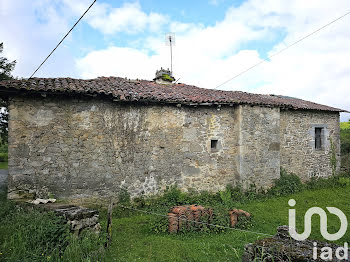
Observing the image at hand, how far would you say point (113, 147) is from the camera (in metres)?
7.00

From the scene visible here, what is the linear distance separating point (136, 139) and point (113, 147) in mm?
803

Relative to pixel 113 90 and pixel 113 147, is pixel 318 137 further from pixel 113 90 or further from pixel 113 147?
pixel 113 90

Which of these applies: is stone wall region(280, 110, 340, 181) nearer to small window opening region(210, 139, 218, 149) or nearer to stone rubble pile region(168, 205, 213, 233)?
small window opening region(210, 139, 218, 149)

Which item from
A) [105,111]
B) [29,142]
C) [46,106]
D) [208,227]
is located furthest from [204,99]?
[29,142]

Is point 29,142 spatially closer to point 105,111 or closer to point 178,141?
point 105,111

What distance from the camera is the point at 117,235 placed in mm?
5090

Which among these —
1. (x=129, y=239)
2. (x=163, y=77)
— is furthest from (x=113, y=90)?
(x=129, y=239)

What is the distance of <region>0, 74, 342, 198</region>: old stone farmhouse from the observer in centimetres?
620

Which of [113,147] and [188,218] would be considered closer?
[188,218]

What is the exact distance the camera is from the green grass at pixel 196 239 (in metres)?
4.14

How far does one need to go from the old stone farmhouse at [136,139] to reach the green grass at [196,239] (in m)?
1.52

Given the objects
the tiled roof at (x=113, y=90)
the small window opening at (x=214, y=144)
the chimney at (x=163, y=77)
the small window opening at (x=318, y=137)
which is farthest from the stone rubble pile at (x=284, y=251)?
the small window opening at (x=318, y=137)

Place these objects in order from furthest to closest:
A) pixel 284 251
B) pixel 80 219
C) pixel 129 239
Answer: pixel 129 239 → pixel 80 219 → pixel 284 251

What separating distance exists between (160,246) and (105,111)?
4375 millimetres
